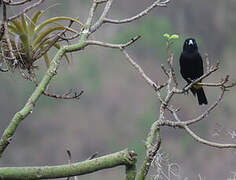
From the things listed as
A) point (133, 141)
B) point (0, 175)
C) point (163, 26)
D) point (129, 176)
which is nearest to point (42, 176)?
point (0, 175)

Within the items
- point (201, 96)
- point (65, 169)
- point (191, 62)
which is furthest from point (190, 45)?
point (65, 169)

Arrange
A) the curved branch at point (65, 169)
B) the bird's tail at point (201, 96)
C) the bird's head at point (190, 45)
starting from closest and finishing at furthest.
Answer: the curved branch at point (65, 169) → the bird's head at point (190, 45) → the bird's tail at point (201, 96)

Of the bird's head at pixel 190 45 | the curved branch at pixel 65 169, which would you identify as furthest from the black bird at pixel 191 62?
the curved branch at pixel 65 169

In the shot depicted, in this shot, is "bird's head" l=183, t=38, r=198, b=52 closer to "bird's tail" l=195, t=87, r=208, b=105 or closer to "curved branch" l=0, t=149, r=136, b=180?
"bird's tail" l=195, t=87, r=208, b=105

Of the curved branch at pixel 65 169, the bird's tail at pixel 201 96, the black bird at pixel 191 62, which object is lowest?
the bird's tail at pixel 201 96

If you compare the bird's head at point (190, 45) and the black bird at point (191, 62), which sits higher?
the bird's head at point (190, 45)

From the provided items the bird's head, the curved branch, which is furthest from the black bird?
the curved branch

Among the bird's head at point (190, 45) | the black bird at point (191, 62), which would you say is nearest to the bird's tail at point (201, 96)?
the black bird at point (191, 62)

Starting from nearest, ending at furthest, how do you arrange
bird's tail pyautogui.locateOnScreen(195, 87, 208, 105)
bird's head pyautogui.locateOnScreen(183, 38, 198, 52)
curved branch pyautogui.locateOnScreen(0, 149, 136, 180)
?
curved branch pyautogui.locateOnScreen(0, 149, 136, 180) < bird's head pyautogui.locateOnScreen(183, 38, 198, 52) < bird's tail pyautogui.locateOnScreen(195, 87, 208, 105)

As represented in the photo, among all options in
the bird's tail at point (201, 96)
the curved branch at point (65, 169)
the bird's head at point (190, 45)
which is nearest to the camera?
the curved branch at point (65, 169)

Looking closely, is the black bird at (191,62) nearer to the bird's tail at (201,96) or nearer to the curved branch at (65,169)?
the bird's tail at (201,96)

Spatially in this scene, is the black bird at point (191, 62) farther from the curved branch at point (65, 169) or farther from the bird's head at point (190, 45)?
the curved branch at point (65, 169)

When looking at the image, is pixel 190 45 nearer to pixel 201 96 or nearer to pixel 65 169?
pixel 201 96

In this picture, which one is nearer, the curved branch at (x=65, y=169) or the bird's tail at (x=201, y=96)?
the curved branch at (x=65, y=169)
